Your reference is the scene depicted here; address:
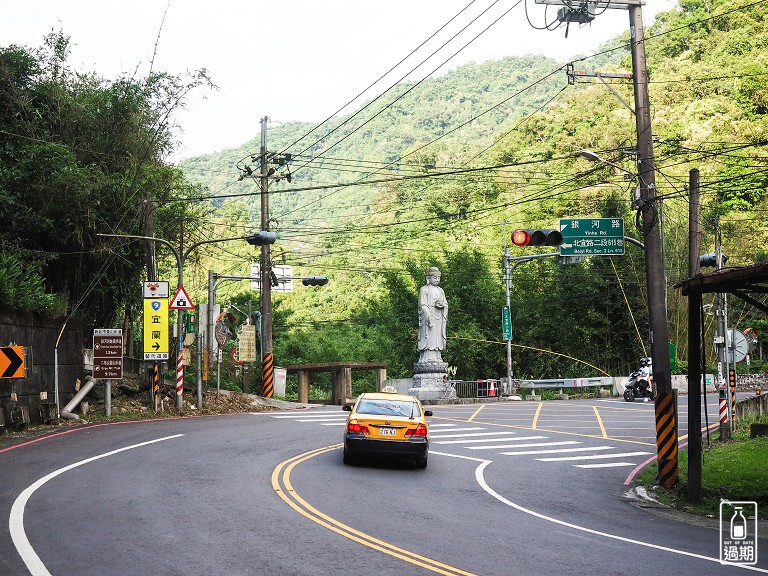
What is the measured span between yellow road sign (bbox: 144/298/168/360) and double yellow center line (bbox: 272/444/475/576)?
42.8 feet

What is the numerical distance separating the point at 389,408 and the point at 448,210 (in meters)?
51.9

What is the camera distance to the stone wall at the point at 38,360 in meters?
23.5

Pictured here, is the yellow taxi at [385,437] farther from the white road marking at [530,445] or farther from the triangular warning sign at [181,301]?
the triangular warning sign at [181,301]

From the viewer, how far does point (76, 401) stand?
2694cm

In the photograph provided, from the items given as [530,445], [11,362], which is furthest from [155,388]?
[530,445]

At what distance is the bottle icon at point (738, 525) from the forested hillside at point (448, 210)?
755 inches

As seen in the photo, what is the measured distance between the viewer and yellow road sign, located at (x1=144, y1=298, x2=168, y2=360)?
2957 cm

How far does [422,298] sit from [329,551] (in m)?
31.6

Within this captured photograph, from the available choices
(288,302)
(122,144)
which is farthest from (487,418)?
(288,302)

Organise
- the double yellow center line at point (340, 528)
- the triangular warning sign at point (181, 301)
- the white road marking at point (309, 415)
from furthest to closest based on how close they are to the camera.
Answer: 1. the white road marking at point (309, 415)
2. the triangular warning sign at point (181, 301)
3. the double yellow center line at point (340, 528)

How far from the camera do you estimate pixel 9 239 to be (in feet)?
95.0

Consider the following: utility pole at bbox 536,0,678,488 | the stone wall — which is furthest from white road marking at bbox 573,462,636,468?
the stone wall

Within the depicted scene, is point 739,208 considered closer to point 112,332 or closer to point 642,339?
point 642,339

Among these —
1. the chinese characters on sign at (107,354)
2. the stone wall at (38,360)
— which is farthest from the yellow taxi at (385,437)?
the chinese characters on sign at (107,354)
